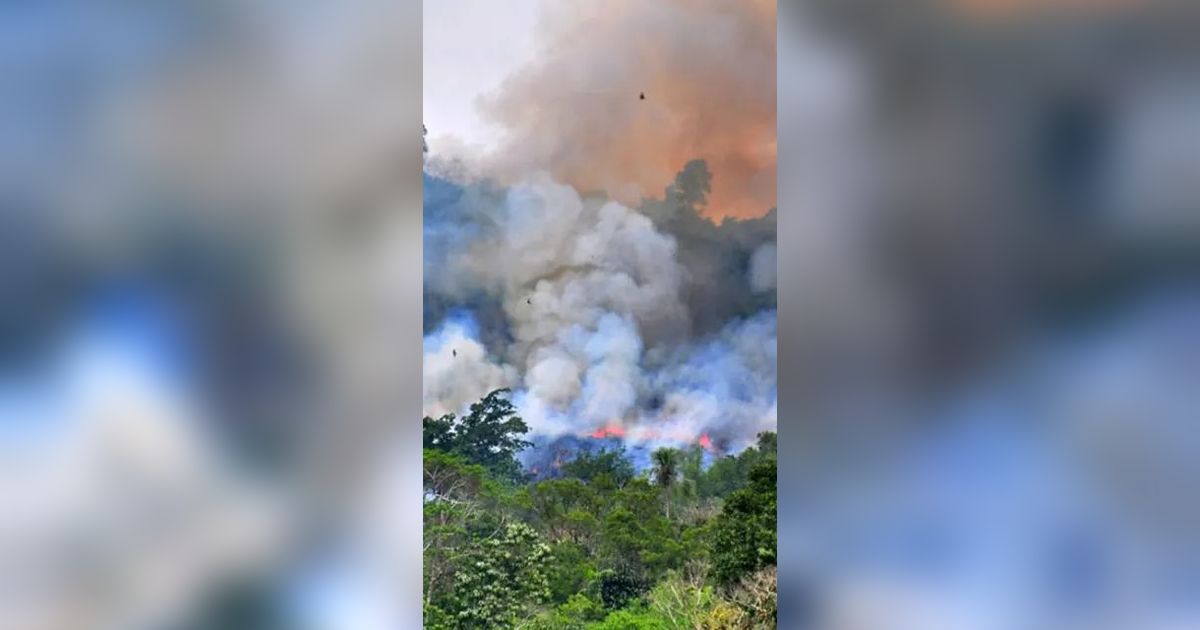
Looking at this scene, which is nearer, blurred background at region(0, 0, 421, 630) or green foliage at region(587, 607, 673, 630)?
blurred background at region(0, 0, 421, 630)

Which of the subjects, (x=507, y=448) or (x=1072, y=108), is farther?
(x=507, y=448)

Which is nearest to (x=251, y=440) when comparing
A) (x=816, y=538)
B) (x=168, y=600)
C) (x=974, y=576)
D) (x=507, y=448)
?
(x=168, y=600)

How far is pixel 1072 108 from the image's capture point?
70cm

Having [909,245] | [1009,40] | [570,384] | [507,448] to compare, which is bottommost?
[909,245]

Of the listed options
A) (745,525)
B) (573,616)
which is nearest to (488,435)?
(573,616)

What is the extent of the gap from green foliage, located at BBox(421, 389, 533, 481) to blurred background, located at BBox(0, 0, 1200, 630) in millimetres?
4432

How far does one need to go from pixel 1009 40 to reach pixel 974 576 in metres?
0.47

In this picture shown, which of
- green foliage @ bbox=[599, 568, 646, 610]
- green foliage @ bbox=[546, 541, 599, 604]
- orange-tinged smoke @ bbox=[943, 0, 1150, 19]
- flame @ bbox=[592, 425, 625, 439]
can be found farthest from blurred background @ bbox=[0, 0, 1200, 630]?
green foliage @ bbox=[599, 568, 646, 610]

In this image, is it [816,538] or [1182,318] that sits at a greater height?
[1182,318]

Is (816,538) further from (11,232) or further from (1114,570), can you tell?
(11,232)

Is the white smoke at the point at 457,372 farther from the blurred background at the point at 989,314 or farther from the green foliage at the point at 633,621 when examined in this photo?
the blurred background at the point at 989,314

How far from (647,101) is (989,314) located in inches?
179

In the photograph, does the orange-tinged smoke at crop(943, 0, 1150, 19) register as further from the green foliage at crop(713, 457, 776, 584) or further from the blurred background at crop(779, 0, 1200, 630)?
the green foliage at crop(713, 457, 776, 584)

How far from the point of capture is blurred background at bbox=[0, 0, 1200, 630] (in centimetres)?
69
